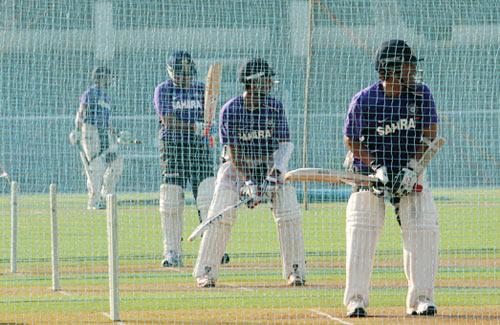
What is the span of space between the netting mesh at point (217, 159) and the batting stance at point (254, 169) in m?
0.32

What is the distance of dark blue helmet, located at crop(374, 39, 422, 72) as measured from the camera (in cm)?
1116

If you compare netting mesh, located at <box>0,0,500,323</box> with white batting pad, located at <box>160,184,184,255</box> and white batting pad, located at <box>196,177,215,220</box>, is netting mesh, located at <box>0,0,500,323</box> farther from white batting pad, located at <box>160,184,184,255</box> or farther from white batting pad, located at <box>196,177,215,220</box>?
white batting pad, located at <box>196,177,215,220</box>

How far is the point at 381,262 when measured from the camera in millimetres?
16344

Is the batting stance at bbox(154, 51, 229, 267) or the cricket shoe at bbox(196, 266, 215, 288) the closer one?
the cricket shoe at bbox(196, 266, 215, 288)

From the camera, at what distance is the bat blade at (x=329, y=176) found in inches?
446

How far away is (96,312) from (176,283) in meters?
2.54

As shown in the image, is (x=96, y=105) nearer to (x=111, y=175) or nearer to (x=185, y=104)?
(x=111, y=175)

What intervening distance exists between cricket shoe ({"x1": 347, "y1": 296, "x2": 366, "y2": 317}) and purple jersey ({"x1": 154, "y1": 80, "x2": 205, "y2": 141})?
17.4ft

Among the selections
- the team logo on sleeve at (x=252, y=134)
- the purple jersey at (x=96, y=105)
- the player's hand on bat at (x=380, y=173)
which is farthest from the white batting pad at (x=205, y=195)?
the purple jersey at (x=96, y=105)

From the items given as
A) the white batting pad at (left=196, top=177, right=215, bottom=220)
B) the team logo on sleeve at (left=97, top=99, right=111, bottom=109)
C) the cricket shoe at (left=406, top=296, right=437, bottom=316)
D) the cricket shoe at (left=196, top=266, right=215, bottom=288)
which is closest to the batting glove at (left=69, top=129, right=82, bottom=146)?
the team logo on sleeve at (left=97, top=99, right=111, bottom=109)

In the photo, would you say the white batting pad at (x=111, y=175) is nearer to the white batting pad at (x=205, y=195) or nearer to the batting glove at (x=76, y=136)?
the batting glove at (x=76, y=136)

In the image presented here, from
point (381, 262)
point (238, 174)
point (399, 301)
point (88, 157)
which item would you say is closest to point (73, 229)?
point (88, 157)

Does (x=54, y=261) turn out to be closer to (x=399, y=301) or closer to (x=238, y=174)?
(x=238, y=174)

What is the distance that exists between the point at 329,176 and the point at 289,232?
245 centimetres
